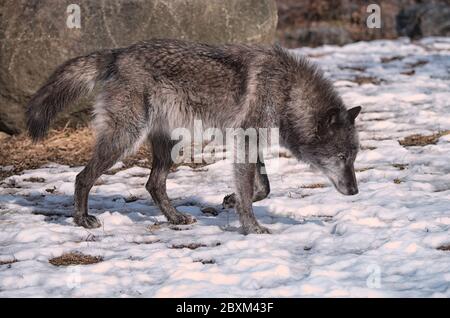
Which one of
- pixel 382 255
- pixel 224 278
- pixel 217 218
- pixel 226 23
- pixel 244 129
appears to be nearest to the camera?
pixel 224 278

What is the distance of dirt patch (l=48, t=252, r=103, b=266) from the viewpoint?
5859 millimetres

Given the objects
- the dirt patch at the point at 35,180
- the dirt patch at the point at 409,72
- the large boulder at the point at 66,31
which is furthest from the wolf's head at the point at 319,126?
the dirt patch at the point at 409,72

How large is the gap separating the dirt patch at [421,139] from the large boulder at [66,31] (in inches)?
120

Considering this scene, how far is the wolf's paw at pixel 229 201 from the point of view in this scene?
7.47m

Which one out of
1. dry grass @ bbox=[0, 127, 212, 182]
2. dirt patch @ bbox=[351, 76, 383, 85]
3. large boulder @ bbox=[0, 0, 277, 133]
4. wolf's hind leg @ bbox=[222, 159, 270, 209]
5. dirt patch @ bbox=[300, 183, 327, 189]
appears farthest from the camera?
dirt patch @ bbox=[351, 76, 383, 85]

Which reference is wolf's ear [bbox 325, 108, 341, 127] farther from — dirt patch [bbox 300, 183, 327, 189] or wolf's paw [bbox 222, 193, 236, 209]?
dirt patch [bbox 300, 183, 327, 189]

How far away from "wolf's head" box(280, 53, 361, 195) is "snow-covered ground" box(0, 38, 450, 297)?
463 millimetres

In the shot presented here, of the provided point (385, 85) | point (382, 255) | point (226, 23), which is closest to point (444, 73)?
point (385, 85)

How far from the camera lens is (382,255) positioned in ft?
19.0

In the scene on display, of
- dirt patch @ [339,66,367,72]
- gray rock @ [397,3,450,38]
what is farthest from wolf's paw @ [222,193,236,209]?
gray rock @ [397,3,450,38]

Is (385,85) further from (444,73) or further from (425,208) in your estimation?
(425,208)

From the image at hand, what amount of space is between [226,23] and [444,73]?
500cm

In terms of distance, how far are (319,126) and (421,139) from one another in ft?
10.6

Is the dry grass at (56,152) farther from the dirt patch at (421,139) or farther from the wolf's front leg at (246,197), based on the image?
the dirt patch at (421,139)
